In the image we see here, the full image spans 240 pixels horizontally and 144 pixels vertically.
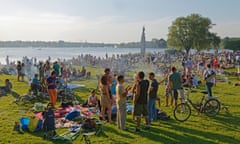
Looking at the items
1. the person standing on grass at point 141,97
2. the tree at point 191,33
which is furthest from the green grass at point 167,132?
the tree at point 191,33

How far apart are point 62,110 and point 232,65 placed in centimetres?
2425

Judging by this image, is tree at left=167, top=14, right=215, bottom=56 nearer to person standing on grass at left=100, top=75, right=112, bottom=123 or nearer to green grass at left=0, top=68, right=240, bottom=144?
green grass at left=0, top=68, right=240, bottom=144

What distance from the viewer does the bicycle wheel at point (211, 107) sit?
1181 centimetres

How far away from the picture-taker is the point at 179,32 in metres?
53.0

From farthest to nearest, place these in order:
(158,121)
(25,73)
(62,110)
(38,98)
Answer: (25,73) → (38,98) → (62,110) → (158,121)

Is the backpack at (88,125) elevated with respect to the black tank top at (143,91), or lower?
lower

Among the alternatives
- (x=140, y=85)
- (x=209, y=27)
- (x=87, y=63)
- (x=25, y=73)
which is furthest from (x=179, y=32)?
(x=140, y=85)

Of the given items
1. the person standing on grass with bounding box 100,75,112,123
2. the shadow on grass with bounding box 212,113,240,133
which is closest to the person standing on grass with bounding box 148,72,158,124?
the person standing on grass with bounding box 100,75,112,123

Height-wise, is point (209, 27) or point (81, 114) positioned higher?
point (209, 27)

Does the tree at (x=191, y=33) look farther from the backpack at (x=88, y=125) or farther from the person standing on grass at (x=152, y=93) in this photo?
the backpack at (x=88, y=125)

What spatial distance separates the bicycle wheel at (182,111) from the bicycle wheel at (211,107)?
3.52ft

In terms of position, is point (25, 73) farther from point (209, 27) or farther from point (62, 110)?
point (209, 27)

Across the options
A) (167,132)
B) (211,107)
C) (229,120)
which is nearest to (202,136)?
(167,132)

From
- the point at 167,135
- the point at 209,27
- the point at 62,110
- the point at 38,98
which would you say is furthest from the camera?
the point at 209,27
